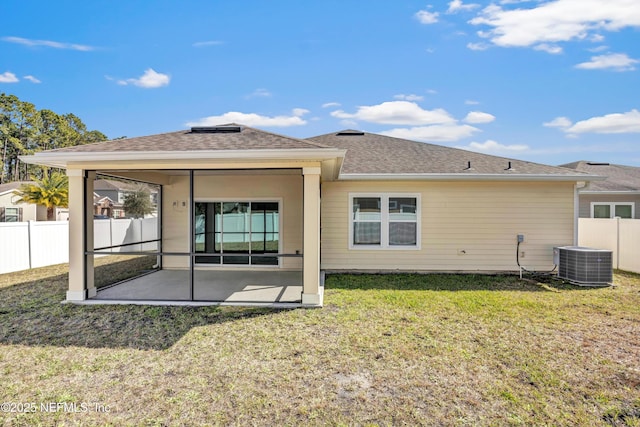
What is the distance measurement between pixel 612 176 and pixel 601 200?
10.4 ft

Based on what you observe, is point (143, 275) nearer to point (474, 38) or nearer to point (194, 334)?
point (194, 334)

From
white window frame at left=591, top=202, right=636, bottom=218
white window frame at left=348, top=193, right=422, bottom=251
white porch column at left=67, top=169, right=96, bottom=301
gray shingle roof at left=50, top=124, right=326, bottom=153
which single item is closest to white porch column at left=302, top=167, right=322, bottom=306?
gray shingle roof at left=50, top=124, right=326, bottom=153

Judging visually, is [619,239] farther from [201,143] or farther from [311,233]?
[201,143]

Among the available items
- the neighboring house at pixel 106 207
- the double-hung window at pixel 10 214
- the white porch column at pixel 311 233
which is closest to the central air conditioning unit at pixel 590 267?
the white porch column at pixel 311 233

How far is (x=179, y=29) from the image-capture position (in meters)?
10.6

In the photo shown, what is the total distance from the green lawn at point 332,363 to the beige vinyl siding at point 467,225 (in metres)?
2.59

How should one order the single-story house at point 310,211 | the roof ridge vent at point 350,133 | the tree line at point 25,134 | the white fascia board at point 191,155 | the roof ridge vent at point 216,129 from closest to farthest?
the white fascia board at point 191,155
the single-story house at point 310,211
the roof ridge vent at point 216,129
the roof ridge vent at point 350,133
the tree line at point 25,134

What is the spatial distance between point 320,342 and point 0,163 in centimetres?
4633

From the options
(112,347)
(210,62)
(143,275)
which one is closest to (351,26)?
(210,62)

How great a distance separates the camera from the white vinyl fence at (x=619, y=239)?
945 centimetres

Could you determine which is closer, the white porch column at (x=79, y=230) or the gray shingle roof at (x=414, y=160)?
the white porch column at (x=79, y=230)

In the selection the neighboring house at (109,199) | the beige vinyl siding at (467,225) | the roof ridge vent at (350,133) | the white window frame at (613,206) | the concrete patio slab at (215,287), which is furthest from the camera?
the neighboring house at (109,199)

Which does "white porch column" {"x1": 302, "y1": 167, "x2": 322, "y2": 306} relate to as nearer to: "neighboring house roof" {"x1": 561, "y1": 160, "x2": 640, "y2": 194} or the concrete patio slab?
the concrete patio slab

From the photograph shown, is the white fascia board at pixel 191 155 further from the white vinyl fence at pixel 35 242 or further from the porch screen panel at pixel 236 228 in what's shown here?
the white vinyl fence at pixel 35 242
